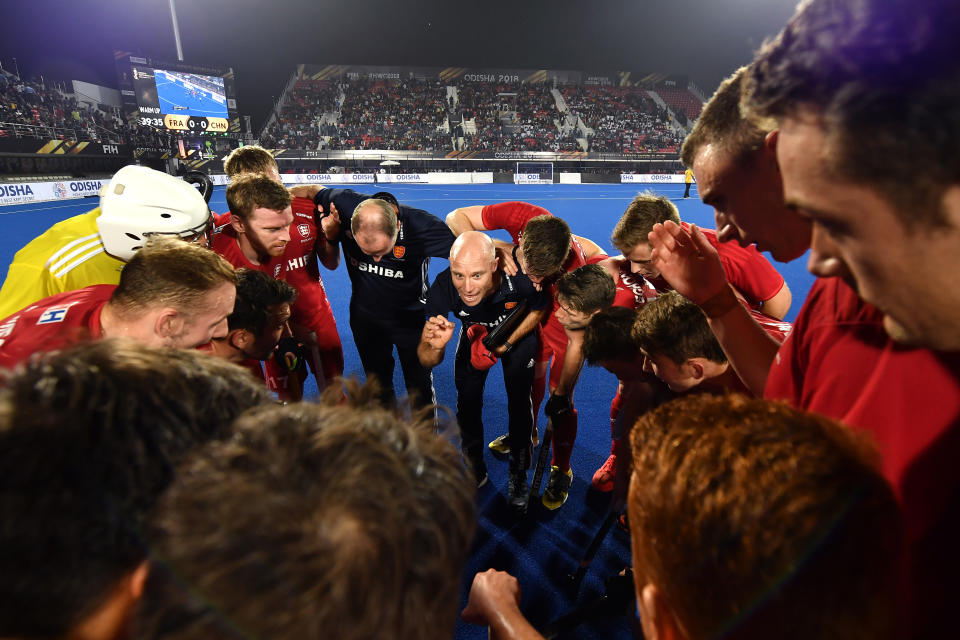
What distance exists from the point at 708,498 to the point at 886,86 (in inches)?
24.4

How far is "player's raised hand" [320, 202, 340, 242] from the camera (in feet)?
12.7

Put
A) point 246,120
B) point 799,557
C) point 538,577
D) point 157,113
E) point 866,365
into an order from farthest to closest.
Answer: point 246,120
point 157,113
point 538,577
point 866,365
point 799,557

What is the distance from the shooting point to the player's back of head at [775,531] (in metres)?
0.53

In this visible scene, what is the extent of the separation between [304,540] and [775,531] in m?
0.54

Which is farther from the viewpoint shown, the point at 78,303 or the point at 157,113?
the point at 157,113

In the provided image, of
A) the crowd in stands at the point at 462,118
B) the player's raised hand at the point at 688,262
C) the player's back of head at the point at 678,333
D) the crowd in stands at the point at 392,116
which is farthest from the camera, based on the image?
the crowd in stands at the point at 462,118

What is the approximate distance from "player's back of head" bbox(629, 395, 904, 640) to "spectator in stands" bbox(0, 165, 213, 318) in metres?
2.74

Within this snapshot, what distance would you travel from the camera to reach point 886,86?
2.06ft

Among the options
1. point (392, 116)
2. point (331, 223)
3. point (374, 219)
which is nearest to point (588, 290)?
point (374, 219)

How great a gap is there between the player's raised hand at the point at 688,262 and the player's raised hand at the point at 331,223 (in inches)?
115

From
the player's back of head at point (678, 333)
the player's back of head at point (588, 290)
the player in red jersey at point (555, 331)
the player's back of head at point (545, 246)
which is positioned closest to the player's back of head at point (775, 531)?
the player's back of head at point (678, 333)

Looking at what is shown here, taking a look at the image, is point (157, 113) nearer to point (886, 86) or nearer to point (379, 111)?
point (379, 111)

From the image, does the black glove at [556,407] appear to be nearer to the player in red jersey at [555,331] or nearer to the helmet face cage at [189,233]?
the player in red jersey at [555,331]

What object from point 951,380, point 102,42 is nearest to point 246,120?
point 102,42
